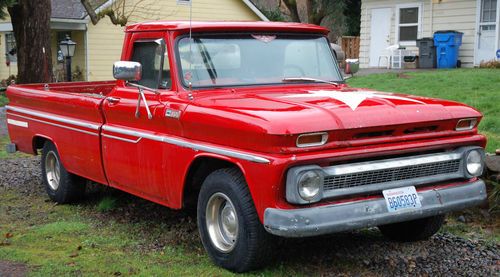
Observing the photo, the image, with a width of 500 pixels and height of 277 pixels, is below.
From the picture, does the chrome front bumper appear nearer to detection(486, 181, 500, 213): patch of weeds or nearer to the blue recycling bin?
detection(486, 181, 500, 213): patch of weeds

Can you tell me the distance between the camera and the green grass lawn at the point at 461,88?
9.02 m

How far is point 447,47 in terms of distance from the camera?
782 inches

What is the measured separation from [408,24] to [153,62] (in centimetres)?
1770

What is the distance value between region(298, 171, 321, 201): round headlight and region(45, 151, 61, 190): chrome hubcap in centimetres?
390


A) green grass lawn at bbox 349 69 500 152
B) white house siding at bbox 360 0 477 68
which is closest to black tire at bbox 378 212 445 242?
green grass lawn at bbox 349 69 500 152

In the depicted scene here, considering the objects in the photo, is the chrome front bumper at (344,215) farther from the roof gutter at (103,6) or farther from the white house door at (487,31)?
the roof gutter at (103,6)

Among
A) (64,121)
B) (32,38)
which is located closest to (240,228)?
(64,121)

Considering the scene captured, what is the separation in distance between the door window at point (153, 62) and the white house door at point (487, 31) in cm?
1596

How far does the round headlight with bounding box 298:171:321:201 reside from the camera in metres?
A: 4.17

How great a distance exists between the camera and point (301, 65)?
583cm

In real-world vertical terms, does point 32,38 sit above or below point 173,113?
above

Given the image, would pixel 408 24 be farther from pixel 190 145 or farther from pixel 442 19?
pixel 190 145

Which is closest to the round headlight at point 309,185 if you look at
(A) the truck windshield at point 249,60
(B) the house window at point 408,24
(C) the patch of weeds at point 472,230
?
(A) the truck windshield at point 249,60

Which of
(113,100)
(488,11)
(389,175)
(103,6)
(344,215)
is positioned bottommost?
(344,215)
